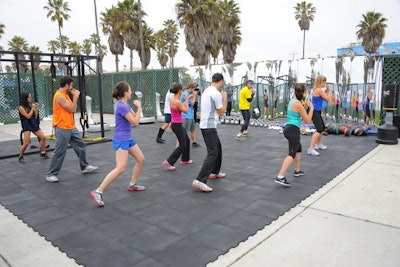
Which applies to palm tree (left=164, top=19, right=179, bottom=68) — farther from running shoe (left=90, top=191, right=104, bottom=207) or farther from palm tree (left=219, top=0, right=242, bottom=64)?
running shoe (left=90, top=191, right=104, bottom=207)

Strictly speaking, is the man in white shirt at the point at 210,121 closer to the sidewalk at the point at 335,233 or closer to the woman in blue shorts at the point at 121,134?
the woman in blue shorts at the point at 121,134

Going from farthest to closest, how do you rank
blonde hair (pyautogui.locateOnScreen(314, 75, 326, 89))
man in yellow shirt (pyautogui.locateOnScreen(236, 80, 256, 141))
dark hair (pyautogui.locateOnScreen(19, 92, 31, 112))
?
1. man in yellow shirt (pyautogui.locateOnScreen(236, 80, 256, 141))
2. blonde hair (pyautogui.locateOnScreen(314, 75, 326, 89))
3. dark hair (pyautogui.locateOnScreen(19, 92, 31, 112))

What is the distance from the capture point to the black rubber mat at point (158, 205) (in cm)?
286

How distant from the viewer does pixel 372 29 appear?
2892cm

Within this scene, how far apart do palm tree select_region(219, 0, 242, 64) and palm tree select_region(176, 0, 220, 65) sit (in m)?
4.89

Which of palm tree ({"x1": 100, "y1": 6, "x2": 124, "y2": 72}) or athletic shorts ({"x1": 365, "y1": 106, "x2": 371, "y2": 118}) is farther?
palm tree ({"x1": 100, "y1": 6, "x2": 124, "y2": 72})

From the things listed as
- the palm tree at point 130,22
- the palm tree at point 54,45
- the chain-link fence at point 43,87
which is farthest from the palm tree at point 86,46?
the chain-link fence at point 43,87

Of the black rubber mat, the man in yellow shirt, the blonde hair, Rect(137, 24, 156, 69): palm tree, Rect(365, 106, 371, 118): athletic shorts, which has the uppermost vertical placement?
Rect(137, 24, 156, 69): palm tree

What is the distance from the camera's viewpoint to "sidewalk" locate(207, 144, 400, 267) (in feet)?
8.63

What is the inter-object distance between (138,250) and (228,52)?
97.2ft

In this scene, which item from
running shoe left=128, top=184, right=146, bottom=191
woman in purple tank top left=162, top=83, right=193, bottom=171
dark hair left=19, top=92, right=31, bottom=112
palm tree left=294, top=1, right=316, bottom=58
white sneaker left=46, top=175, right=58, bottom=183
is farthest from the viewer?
palm tree left=294, top=1, right=316, bottom=58

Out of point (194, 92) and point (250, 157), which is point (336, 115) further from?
point (194, 92)

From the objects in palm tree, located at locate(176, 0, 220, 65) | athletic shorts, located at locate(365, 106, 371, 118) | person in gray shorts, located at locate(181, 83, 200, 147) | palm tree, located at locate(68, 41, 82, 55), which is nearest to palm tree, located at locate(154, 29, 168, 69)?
palm tree, located at locate(68, 41, 82, 55)

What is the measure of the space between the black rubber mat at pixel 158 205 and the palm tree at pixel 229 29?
24739 millimetres
